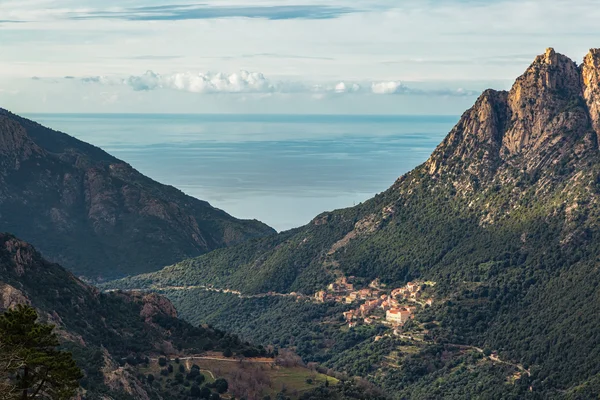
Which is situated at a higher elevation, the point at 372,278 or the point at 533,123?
the point at 533,123

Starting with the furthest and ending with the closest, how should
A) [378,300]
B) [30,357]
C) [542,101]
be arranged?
[542,101] < [378,300] < [30,357]

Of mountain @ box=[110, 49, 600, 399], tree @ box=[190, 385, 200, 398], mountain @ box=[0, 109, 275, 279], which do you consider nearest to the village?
mountain @ box=[110, 49, 600, 399]

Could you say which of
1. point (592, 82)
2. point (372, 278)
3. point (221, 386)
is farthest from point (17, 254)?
point (592, 82)

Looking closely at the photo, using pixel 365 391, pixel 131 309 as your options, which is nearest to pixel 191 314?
pixel 131 309

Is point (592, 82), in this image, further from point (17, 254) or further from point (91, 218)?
point (91, 218)

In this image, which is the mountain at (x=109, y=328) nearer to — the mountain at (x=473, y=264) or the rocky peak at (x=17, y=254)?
the rocky peak at (x=17, y=254)

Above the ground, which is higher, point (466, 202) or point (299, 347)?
point (466, 202)

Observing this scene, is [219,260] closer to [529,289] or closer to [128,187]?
[128,187]
